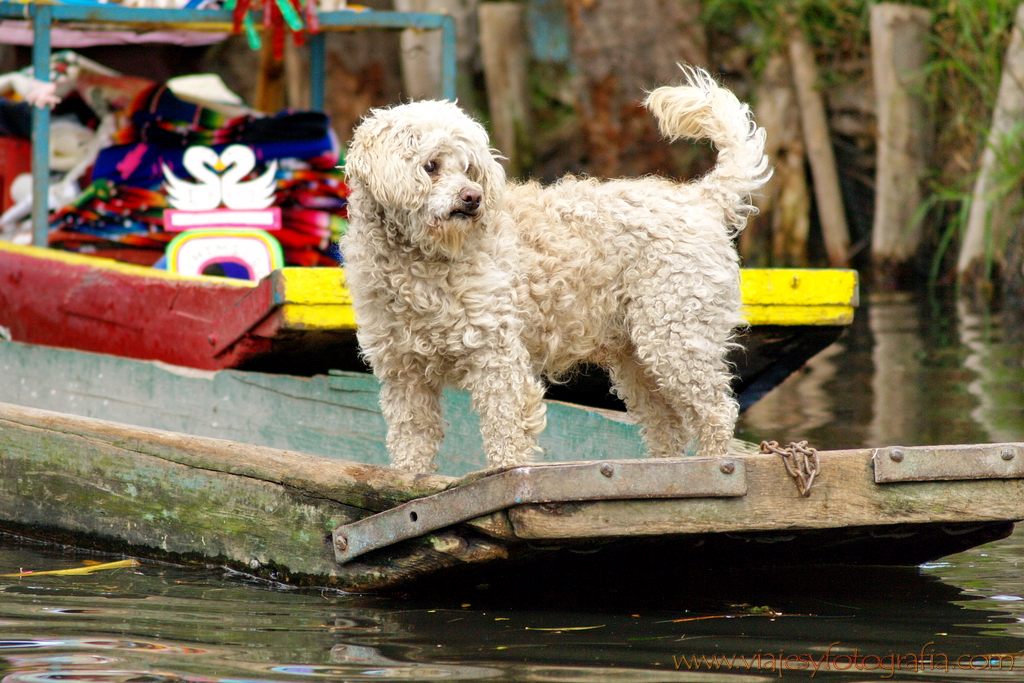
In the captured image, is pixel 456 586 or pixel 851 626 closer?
pixel 851 626

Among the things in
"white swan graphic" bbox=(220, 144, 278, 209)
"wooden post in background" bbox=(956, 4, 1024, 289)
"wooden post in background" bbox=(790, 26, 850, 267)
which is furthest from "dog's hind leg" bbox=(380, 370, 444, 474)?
"wooden post in background" bbox=(790, 26, 850, 267)

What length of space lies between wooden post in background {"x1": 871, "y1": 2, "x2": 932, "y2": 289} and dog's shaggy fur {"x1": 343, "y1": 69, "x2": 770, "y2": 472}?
720 cm

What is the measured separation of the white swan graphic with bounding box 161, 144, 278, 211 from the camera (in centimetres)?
662

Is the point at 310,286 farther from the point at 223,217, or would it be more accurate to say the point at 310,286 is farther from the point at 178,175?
the point at 178,175

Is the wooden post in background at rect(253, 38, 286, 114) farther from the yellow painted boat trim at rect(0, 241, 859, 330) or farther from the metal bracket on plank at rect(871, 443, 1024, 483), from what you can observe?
the metal bracket on plank at rect(871, 443, 1024, 483)

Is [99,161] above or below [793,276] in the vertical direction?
above

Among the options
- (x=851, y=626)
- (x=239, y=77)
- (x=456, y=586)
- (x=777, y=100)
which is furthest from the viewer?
(x=239, y=77)

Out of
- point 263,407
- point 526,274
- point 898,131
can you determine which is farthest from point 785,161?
point 526,274

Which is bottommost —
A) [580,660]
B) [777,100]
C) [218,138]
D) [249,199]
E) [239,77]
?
[580,660]

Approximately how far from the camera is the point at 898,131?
11062 millimetres

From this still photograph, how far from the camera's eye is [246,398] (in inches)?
212

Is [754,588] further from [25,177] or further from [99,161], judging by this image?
[25,177]

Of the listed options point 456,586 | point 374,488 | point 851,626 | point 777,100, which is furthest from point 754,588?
point 777,100

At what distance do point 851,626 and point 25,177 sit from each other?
20.5ft
